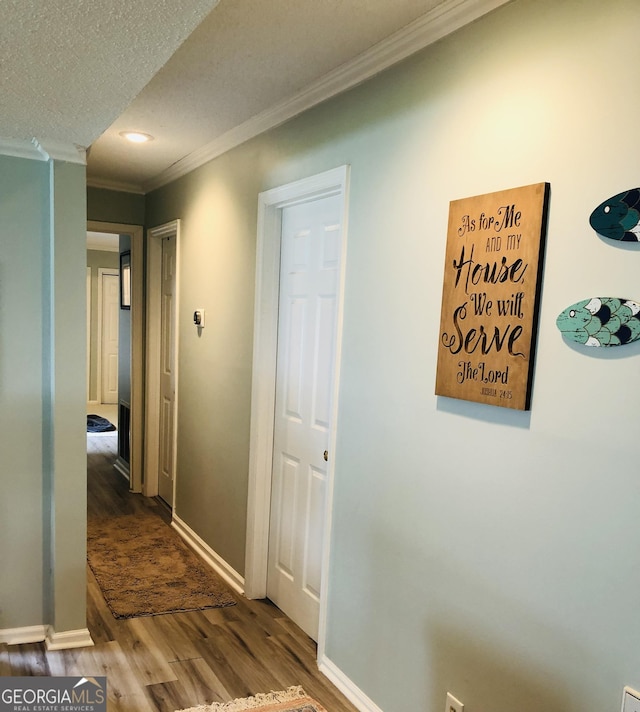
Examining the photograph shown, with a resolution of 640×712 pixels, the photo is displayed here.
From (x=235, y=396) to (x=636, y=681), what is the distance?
2.35 m

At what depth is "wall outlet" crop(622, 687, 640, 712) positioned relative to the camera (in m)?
1.32

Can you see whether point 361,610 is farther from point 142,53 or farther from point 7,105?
point 7,105

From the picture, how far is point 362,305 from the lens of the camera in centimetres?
225

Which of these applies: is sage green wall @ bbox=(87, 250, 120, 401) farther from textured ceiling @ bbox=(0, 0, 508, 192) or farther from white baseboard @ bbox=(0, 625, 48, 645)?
white baseboard @ bbox=(0, 625, 48, 645)

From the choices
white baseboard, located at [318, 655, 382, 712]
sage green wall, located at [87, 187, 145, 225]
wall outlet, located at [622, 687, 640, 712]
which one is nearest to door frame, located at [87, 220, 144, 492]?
sage green wall, located at [87, 187, 145, 225]

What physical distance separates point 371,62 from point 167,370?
3.10 meters

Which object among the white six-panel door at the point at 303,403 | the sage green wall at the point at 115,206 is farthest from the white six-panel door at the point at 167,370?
the white six-panel door at the point at 303,403

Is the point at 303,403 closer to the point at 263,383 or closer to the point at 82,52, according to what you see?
the point at 263,383

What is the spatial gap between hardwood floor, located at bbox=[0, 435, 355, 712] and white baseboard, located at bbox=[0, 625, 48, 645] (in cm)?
4

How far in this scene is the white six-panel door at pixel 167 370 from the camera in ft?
14.6

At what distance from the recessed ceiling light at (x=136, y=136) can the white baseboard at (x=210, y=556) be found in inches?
96.7

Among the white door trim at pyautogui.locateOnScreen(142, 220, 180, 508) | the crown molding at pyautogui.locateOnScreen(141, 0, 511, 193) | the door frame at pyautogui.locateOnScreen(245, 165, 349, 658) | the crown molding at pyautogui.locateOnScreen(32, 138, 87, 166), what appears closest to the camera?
the crown molding at pyautogui.locateOnScreen(141, 0, 511, 193)

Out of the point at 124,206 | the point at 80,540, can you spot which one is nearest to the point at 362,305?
the point at 80,540

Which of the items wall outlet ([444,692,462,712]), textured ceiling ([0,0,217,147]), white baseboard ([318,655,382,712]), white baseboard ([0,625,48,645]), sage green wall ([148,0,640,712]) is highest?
textured ceiling ([0,0,217,147])
